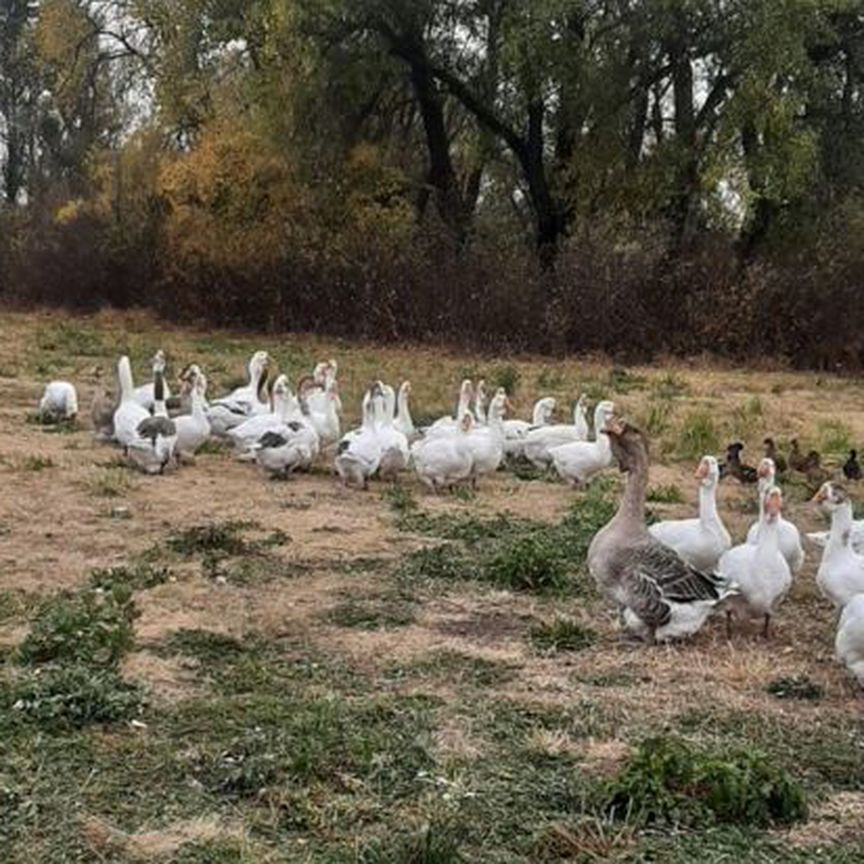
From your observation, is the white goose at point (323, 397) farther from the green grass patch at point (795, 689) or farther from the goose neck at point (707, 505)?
the green grass patch at point (795, 689)

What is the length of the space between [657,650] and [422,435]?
278 inches

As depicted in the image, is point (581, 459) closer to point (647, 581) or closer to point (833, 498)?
point (833, 498)

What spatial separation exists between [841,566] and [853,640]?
3.58 ft

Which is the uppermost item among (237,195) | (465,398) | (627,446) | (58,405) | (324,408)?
(237,195)

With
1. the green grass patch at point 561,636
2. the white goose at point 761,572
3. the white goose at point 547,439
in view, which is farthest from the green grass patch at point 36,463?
the white goose at point 761,572

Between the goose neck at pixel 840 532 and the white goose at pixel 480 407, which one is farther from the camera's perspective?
the white goose at pixel 480 407

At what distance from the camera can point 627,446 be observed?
8.50 meters

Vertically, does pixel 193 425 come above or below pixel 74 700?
above

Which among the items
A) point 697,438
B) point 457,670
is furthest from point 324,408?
point 457,670

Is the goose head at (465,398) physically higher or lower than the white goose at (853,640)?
higher

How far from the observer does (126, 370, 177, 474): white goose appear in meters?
12.8

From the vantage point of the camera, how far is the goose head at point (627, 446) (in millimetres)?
8438

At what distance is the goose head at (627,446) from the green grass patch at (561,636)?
1.12m

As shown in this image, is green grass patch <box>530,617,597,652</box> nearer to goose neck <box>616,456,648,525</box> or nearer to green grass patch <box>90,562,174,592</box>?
goose neck <box>616,456,648,525</box>
